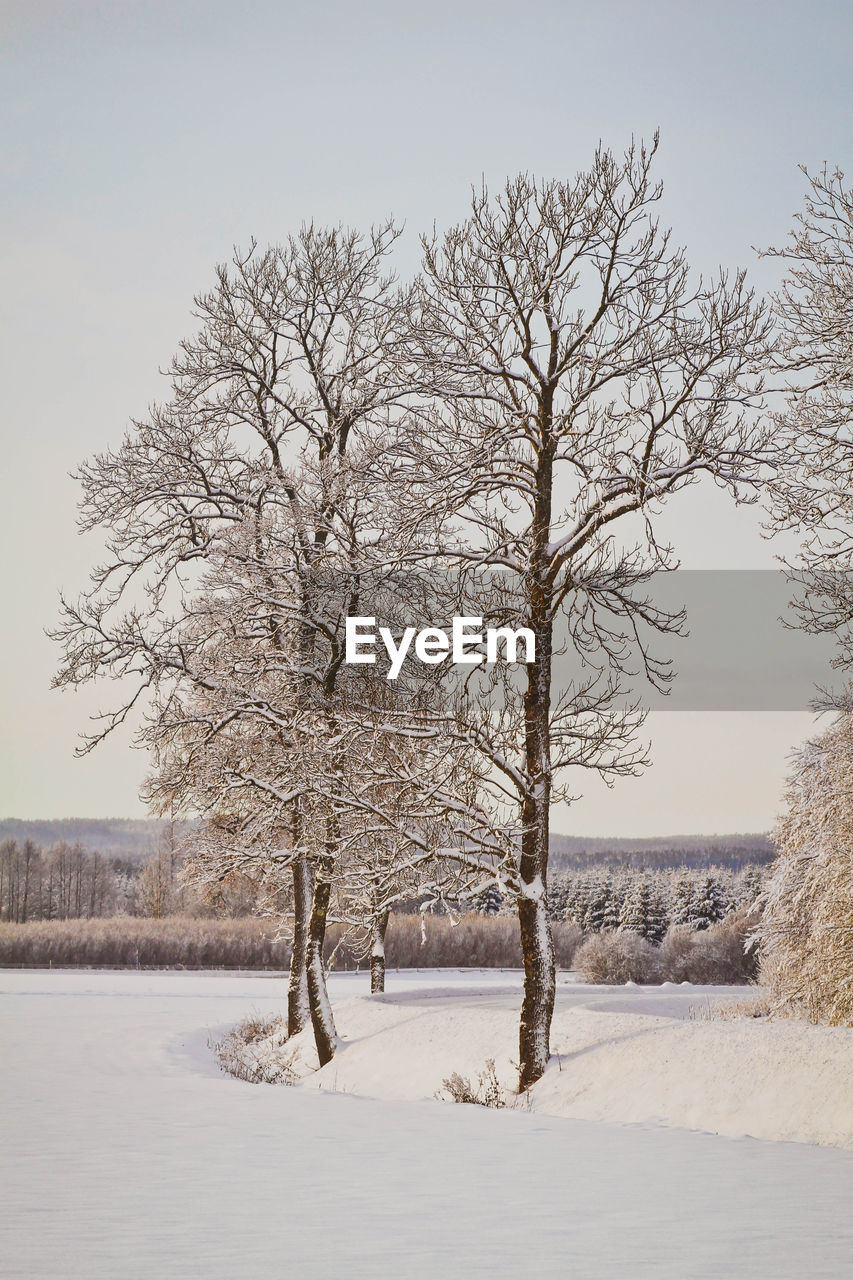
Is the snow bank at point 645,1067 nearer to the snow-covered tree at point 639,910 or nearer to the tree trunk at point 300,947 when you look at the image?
the tree trunk at point 300,947

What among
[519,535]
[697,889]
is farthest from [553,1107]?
[697,889]

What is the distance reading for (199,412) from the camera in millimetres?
23250

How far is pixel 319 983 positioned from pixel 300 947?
8.97ft

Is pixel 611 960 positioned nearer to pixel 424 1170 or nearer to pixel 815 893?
pixel 815 893

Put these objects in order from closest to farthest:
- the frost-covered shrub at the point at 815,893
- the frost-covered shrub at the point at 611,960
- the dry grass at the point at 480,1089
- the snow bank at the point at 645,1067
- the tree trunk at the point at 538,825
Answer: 1. the snow bank at the point at 645,1067
2. the dry grass at the point at 480,1089
3. the tree trunk at the point at 538,825
4. the frost-covered shrub at the point at 815,893
5. the frost-covered shrub at the point at 611,960

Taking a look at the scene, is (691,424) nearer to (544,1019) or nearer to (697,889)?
(544,1019)

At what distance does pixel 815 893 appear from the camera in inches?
918

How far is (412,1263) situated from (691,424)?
37.8 feet

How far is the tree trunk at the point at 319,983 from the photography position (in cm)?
2034

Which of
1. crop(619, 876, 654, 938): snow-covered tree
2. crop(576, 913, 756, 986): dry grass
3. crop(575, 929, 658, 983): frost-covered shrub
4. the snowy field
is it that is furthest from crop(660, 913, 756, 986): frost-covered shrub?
the snowy field

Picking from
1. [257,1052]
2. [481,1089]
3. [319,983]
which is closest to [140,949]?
[257,1052]

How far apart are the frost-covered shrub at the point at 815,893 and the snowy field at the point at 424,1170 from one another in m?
2.81

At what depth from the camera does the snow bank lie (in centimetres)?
1340

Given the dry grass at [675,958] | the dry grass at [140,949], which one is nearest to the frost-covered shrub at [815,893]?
the dry grass at [675,958]
